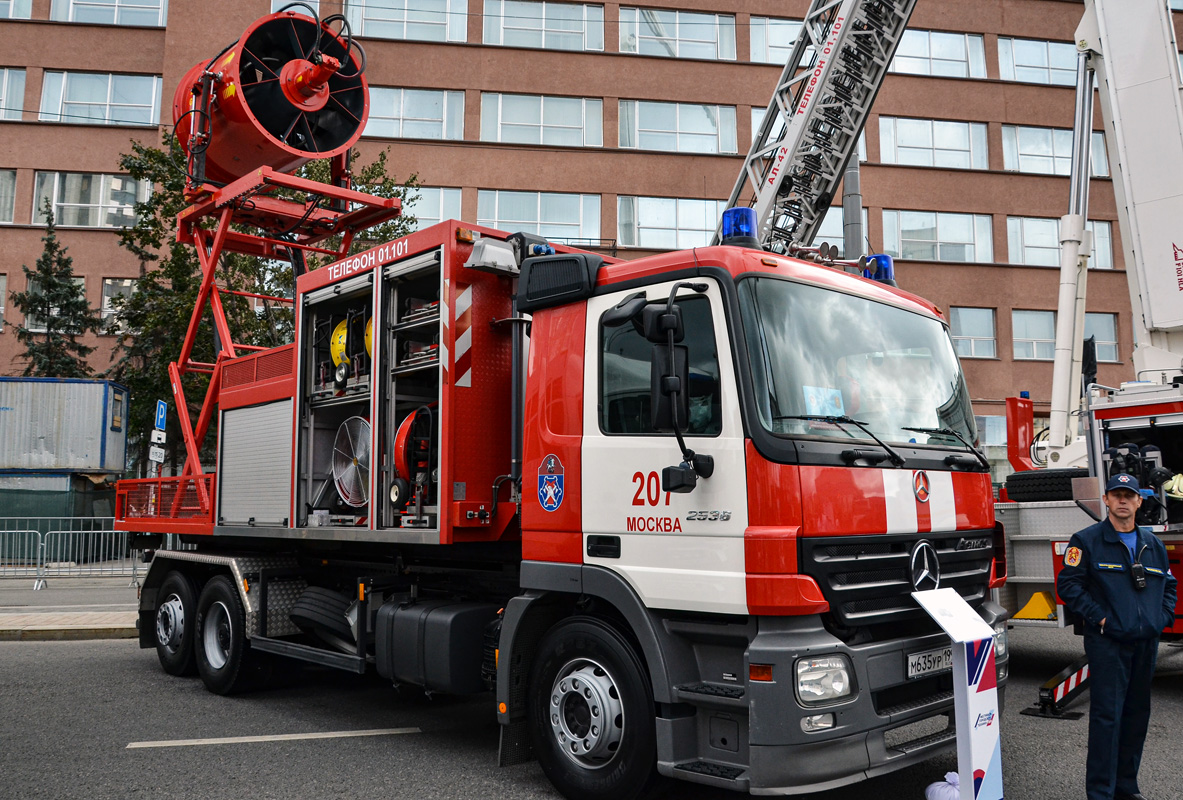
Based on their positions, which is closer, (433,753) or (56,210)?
(433,753)

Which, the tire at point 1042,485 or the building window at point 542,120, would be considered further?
the building window at point 542,120

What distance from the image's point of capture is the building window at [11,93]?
29.4 meters

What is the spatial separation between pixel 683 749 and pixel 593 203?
79.1 feet

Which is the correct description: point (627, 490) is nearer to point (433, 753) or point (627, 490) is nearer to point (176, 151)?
point (433, 753)

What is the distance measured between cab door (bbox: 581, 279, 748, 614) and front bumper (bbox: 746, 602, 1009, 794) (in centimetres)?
27

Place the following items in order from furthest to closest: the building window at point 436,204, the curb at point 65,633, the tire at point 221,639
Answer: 1. the building window at point 436,204
2. the curb at point 65,633
3. the tire at point 221,639

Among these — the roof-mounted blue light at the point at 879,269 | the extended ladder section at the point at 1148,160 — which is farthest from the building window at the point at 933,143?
the roof-mounted blue light at the point at 879,269

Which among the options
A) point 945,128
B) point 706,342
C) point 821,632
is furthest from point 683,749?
point 945,128

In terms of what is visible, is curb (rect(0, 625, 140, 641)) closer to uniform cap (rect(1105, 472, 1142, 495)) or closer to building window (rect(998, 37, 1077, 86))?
uniform cap (rect(1105, 472, 1142, 495))

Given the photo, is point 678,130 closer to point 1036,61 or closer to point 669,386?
point 1036,61

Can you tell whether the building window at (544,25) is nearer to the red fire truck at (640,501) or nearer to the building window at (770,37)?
the building window at (770,37)

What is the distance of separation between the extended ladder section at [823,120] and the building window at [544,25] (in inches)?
713

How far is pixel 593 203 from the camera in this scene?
27281 mm

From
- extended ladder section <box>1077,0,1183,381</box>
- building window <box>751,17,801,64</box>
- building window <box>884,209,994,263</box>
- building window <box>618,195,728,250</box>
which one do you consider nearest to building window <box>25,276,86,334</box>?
building window <box>618,195,728,250</box>
